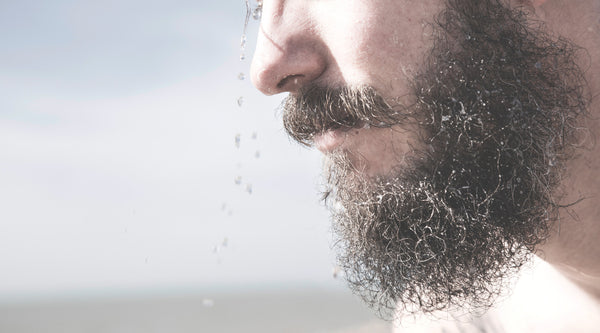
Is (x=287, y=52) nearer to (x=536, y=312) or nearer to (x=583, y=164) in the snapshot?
(x=583, y=164)

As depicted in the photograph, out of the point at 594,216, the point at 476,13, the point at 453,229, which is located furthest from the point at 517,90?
the point at 594,216

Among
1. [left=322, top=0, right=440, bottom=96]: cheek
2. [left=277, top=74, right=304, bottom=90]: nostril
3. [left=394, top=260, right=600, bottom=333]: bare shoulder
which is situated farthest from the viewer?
[left=394, top=260, right=600, bottom=333]: bare shoulder

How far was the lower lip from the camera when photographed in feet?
6.82

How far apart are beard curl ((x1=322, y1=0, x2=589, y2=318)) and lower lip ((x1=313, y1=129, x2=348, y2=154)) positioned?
8 centimetres

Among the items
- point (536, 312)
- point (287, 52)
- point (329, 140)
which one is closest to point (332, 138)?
point (329, 140)

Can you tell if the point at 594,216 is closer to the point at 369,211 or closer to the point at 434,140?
the point at 434,140

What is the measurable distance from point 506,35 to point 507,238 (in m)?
0.87

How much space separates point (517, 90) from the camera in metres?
2.02

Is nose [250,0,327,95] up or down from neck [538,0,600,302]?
up

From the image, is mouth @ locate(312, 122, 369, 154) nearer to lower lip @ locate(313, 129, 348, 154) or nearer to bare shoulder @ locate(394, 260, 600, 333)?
lower lip @ locate(313, 129, 348, 154)

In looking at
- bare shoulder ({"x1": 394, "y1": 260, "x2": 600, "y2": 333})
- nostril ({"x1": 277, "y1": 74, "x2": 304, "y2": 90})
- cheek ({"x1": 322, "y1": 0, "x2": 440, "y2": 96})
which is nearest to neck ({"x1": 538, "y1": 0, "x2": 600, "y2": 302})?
bare shoulder ({"x1": 394, "y1": 260, "x2": 600, "y2": 333})

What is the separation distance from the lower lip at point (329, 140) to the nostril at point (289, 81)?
0.25 m

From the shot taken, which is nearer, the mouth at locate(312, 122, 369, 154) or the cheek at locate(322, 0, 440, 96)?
the cheek at locate(322, 0, 440, 96)

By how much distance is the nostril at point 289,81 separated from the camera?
2.02 metres
